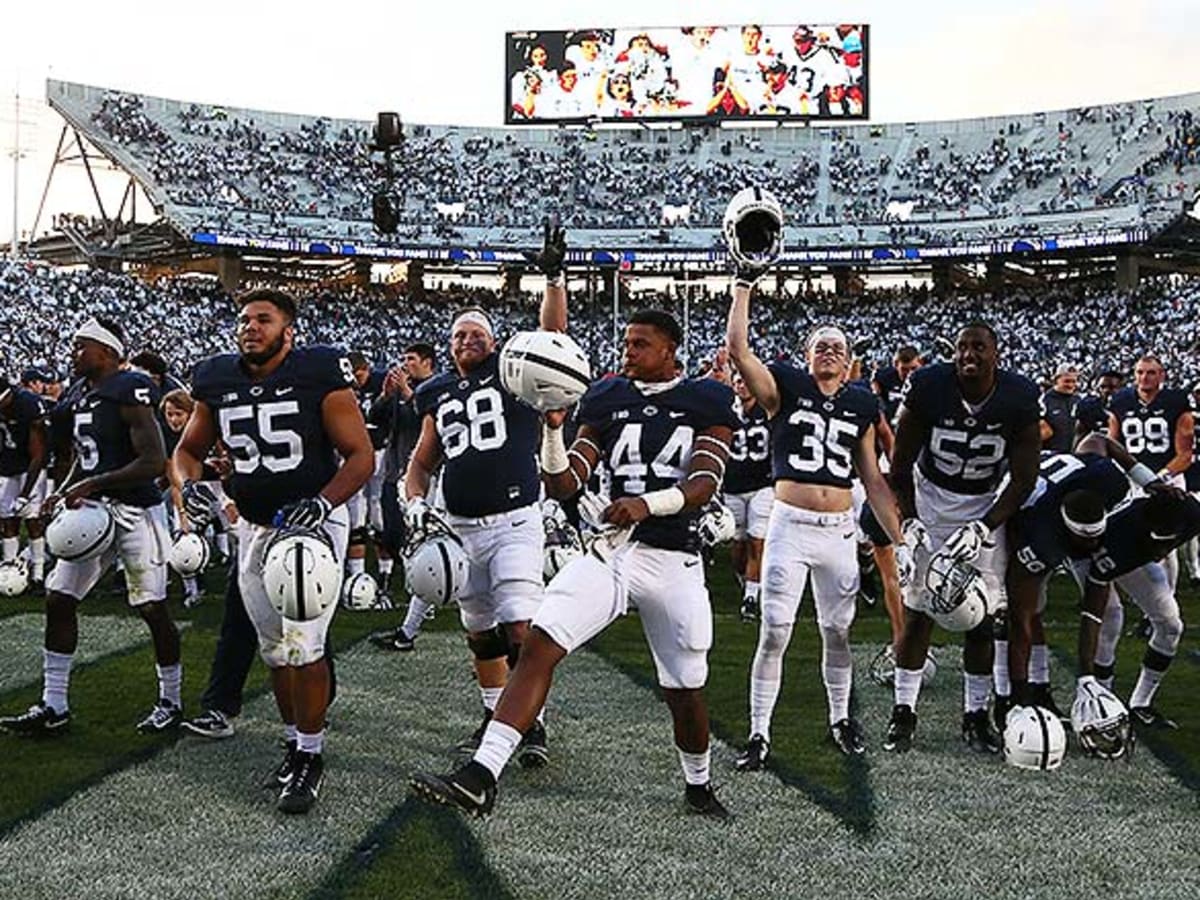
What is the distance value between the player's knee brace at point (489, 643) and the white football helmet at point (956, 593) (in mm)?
1881

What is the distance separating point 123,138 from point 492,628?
1556 inches

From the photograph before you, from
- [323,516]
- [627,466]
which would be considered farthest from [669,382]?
[323,516]

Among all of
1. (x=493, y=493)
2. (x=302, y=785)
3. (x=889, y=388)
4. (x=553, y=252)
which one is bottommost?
(x=302, y=785)

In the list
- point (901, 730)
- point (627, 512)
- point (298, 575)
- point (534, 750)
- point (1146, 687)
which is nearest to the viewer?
point (627, 512)

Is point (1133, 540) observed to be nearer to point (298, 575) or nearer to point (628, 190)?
point (298, 575)

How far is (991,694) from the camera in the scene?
6.51m

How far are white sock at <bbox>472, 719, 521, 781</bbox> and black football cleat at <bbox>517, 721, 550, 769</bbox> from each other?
4.71ft

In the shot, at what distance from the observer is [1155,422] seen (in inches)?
396

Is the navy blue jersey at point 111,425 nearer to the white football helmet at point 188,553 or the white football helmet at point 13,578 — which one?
the white football helmet at point 188,553

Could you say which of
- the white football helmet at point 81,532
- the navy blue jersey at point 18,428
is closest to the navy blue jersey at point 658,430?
the white football helmet at point 81,532

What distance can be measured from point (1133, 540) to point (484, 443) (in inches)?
115

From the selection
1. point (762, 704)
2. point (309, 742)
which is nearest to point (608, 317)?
point (762, 704)

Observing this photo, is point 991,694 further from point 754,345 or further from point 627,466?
point 754,345

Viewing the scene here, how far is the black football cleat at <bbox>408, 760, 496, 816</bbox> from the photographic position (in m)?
3.96
